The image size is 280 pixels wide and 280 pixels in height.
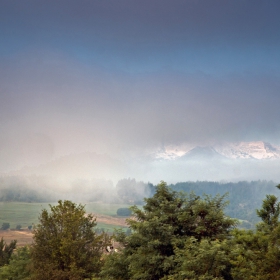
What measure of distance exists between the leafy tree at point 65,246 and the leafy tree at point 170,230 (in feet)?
47.0

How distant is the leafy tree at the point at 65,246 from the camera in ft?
113

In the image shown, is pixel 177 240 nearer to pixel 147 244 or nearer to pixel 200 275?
pixel 147 244

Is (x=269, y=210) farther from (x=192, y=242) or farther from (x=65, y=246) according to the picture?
(x=65, y=246)

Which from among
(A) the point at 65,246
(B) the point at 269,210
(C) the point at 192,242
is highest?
(B) the point at 269,210

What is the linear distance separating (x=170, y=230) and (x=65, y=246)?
1883 cm

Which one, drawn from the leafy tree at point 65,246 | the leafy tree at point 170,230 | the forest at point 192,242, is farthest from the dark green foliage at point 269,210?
the leafy tree at point 65,246

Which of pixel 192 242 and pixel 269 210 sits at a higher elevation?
pixel 269 210

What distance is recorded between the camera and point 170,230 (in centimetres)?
2089

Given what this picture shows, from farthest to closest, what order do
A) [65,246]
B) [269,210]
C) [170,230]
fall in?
[65,246] < [269,210] < [170,230]

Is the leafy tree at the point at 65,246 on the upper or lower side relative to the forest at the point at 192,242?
lower

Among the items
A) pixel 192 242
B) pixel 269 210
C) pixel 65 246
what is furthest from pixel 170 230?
pixel 65 246

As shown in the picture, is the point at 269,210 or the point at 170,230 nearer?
the point at 170,230

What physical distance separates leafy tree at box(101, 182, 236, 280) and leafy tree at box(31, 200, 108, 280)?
1434 cm

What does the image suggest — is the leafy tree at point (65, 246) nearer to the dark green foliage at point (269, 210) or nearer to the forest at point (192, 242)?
the forest at point (192, 242)
